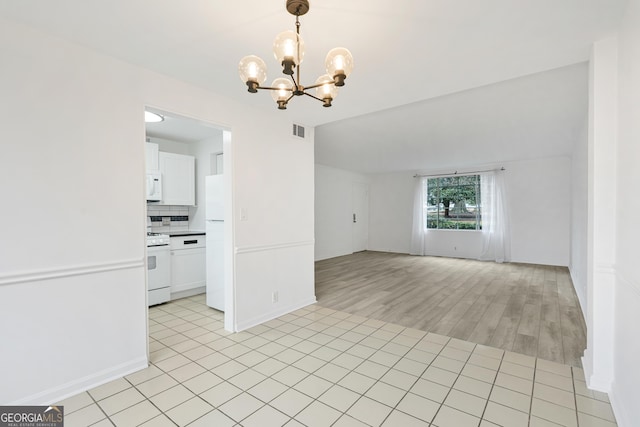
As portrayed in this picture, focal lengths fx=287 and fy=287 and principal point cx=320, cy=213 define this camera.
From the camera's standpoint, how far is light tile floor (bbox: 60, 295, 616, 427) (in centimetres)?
180

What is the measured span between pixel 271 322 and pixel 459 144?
Result: 4.60 m

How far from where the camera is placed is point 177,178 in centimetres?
472

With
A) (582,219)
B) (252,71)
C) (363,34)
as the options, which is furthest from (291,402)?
(582,219)

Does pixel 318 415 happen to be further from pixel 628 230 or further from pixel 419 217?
pixel 419 217

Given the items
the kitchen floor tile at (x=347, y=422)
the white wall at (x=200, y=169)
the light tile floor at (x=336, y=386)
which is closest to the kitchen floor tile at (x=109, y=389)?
the light tile floor at (x=336, y=386)

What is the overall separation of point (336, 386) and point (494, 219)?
22.6 feet

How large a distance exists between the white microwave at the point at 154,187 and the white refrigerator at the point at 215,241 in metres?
1.11

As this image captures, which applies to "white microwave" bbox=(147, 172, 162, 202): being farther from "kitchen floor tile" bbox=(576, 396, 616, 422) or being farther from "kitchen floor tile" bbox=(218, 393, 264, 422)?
"kitchen floor tile" bbox=(576, 396, 616, 422)

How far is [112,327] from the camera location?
7.36ft

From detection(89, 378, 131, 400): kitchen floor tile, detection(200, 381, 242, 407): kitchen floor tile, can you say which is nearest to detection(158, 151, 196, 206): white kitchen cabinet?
detection(89, 378, 131, 400): kitchen floor tile

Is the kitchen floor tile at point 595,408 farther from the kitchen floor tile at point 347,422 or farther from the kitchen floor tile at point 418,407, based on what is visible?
the kitchen floor tile at point 347,422

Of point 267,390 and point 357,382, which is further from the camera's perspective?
point 357,382

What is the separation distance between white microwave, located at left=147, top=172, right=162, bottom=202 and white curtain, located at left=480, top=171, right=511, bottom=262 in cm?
744

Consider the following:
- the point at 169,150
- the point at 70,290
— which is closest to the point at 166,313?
the point at 70,290
